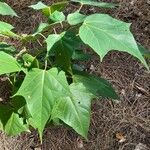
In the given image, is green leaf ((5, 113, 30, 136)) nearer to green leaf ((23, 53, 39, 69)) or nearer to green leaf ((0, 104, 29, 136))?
green leaf ((0, 104, 29, 136))

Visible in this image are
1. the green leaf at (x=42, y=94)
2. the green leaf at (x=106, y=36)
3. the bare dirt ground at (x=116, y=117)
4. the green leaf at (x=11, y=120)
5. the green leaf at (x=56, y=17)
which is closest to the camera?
the green leaf at (x=106, y=36)

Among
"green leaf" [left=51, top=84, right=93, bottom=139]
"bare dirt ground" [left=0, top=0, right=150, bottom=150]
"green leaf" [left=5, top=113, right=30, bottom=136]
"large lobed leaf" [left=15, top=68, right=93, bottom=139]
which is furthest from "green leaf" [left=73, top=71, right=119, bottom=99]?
"bare dirt ground" [left=0, top=0, right=150, bottom=150]

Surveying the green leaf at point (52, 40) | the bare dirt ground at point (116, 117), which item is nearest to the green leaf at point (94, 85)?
the green leaf at point (52, 40)

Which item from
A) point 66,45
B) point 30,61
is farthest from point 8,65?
point 66,45

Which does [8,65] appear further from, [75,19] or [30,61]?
[75,19]

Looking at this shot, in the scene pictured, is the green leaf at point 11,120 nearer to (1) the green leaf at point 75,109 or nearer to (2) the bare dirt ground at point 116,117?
(1) the green leaf at point 75,109

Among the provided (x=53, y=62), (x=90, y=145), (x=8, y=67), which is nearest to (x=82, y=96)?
(x=53, y=62)
